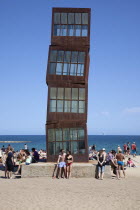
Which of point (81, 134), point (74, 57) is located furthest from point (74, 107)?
point (74, 57)

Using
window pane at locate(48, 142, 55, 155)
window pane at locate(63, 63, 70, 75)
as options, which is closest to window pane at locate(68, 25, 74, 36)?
window pane at locate(63, 63, 70, 75)

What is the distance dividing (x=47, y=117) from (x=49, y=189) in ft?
28.9

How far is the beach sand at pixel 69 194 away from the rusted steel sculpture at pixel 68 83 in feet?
14.9

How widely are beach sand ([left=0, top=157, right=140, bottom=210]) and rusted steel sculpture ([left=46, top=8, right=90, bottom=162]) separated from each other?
4536 millimetres

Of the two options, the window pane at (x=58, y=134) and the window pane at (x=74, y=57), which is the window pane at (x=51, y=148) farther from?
the window pane at (x=74, y=57)

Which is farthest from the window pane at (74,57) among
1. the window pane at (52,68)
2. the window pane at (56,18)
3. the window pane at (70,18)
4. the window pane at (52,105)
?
the window pane at (52,105)

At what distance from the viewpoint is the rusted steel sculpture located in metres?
23.6

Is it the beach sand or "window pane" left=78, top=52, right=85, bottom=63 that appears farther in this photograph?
"window pane" left=78, top=52, right=85, bottom=63

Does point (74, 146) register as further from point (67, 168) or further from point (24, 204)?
point (24, 204)

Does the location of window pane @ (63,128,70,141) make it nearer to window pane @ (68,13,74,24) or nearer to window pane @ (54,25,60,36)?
window pane @ (54,25,60,36)

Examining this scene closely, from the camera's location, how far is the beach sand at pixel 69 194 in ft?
41.3

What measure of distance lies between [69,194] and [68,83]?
11.1 meters

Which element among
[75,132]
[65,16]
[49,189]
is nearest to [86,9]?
[65,16]

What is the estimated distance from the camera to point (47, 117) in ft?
78.6
